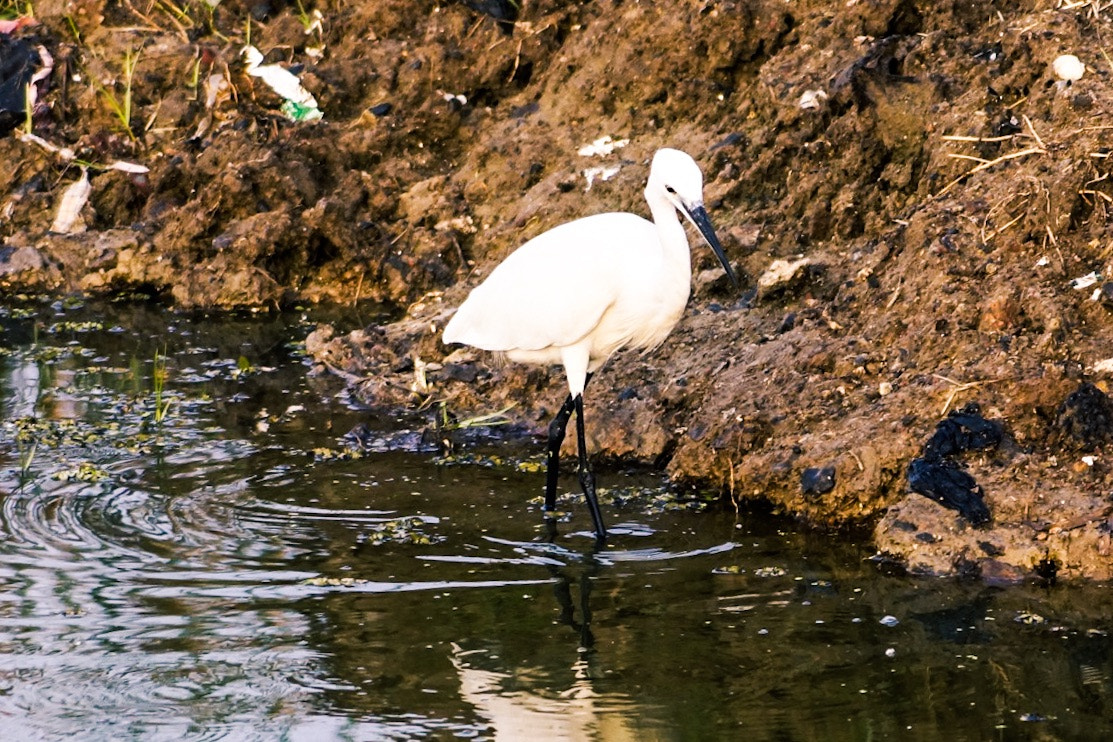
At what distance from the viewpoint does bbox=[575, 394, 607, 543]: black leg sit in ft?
19.9

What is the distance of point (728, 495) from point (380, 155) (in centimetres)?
450

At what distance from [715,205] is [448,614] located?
359 cm

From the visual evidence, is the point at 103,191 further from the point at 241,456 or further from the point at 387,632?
the point at 387,632

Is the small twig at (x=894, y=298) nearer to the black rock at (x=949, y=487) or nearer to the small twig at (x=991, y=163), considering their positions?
the small twig at (x=991, y=163)

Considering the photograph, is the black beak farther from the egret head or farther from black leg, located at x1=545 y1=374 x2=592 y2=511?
black leg, located at x1=545 y1=374 x2=592 y2=511

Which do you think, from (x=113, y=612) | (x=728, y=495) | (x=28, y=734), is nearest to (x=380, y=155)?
(x=728, y=495)

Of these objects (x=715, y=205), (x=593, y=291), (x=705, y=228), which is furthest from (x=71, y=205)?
(x=705, y=228)

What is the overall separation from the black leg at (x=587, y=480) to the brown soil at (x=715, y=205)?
1.44 ft

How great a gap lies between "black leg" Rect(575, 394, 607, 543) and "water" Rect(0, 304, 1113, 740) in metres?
0.10

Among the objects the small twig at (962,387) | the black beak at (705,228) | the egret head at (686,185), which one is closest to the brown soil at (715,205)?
the small twig at (962,387)

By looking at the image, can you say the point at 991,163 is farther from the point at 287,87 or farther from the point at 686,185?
the point at 287,87

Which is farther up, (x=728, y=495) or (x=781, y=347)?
(x=781, y=347)

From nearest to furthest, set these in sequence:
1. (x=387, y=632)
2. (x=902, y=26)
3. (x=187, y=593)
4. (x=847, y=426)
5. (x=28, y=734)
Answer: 1. (x=28, y=734)
2. (x=387, y=632)
3. (x=187, y=593)
4. (x=847, y=426)
5. (x=902, y=26)

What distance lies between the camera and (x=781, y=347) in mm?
6992
